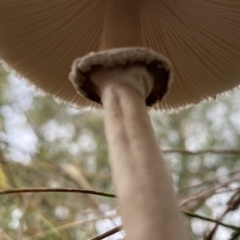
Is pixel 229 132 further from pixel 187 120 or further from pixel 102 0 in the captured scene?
pixel 102 0

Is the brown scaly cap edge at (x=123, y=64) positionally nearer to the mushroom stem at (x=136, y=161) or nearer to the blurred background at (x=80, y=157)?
the mushroom stem at (x=136, y=161)

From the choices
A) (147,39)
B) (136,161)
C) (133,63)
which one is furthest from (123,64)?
(147,39)

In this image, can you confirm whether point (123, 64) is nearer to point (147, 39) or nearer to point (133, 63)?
point (133, 63)

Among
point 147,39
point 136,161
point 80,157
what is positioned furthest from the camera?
point 80,157

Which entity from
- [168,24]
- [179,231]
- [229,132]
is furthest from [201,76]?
[229,132]

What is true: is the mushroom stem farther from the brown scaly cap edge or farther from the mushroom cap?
the mushroom cap

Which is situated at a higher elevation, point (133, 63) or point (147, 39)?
point (147, 39)

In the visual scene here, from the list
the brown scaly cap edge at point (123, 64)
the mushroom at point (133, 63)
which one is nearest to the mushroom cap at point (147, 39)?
the mushroom at point (133, 63)

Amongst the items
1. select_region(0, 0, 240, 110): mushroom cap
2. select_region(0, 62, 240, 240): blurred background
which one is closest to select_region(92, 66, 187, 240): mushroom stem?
select_region(0, 0, 240, 110): mushroom cap
